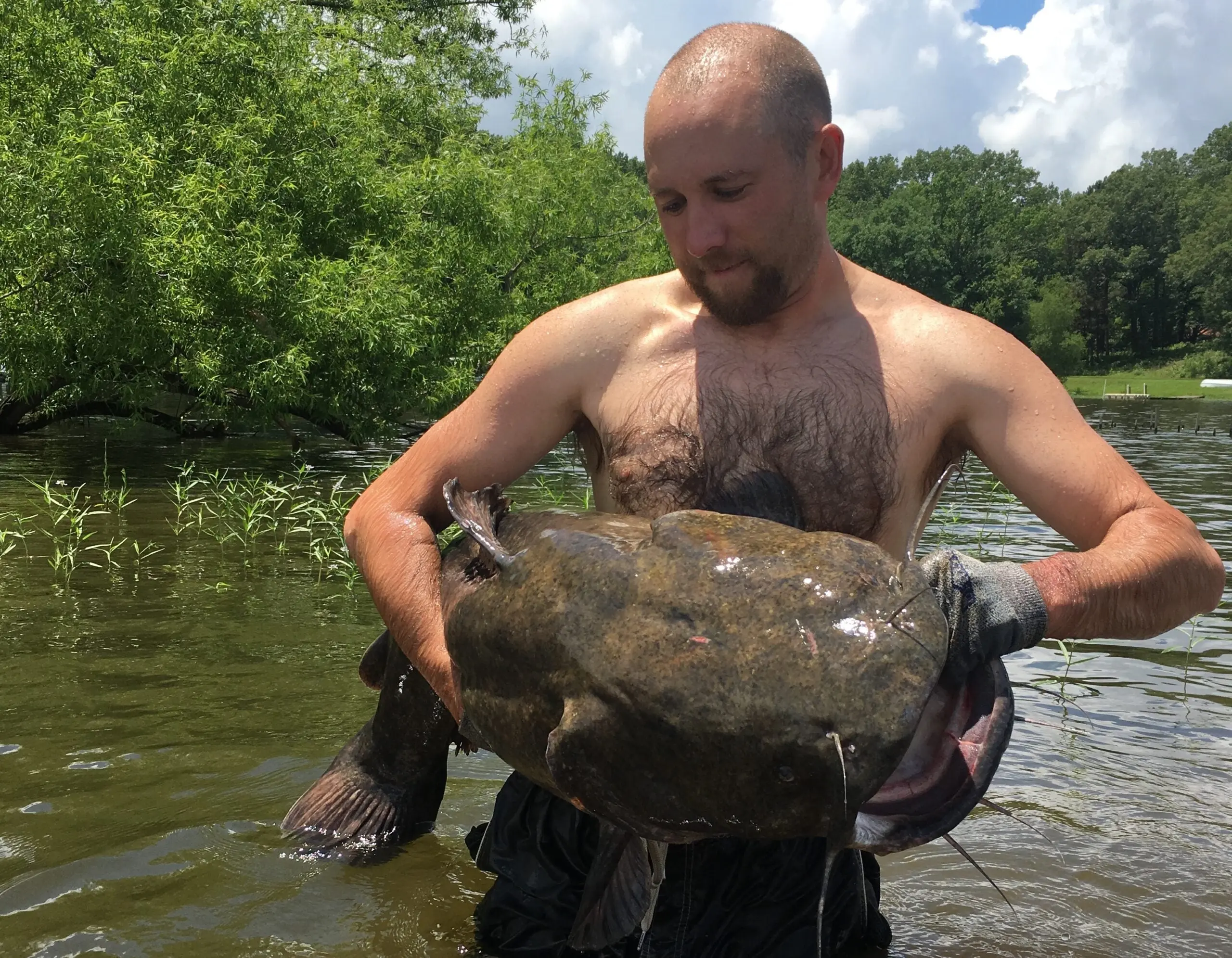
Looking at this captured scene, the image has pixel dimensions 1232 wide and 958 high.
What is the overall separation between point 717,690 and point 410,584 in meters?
0.89

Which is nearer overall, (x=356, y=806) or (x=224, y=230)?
(x=356, y=806)

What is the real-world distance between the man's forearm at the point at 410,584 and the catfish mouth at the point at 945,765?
2.46 feet

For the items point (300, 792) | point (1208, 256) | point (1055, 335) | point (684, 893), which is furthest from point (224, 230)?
point (1208, 256)

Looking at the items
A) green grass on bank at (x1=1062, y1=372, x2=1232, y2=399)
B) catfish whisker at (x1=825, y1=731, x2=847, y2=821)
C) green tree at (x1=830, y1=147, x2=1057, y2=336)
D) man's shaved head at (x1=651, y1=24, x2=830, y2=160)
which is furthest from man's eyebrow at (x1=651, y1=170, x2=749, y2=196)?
green tree at (x1=830, y1=147, x2=1057, y2=336)

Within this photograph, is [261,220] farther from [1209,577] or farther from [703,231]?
[1209,577]

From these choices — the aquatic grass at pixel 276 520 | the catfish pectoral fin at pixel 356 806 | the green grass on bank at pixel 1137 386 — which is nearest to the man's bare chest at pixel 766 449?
the catfish pectoral fin at pixel 356 806

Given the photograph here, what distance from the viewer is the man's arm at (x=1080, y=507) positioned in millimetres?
1979

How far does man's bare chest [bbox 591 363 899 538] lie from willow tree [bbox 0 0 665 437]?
1039cm

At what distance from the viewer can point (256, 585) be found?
263 inches

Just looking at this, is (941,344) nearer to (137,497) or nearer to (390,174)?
(137,497)

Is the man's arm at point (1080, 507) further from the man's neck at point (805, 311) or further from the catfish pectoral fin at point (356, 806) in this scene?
the catfish pectoral fin at point (356, 806)

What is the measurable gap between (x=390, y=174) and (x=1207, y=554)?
555 inches

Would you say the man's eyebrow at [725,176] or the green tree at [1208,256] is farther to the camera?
the green tree at [1208,256]

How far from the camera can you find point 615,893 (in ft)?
6.25
